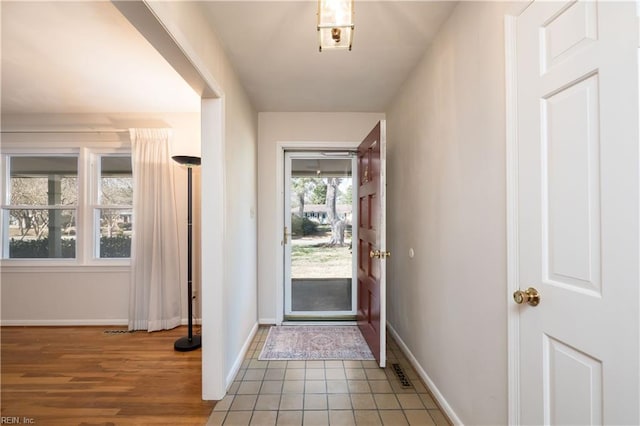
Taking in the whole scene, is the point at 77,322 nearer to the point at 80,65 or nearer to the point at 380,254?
the point at 80,65

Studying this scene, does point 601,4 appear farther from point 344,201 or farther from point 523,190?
point 344,201

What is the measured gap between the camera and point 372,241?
263 centimetres

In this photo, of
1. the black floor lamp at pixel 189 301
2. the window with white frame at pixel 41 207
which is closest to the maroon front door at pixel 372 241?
the black floor lamp at pixel 189 301

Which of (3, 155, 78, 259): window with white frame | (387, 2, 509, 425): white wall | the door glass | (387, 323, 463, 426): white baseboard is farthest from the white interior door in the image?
(3, 155, 78, 259): window with white frame

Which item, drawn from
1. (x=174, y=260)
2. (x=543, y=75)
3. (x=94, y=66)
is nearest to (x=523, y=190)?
(x=543, y=75)

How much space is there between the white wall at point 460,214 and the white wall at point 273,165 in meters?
1.03

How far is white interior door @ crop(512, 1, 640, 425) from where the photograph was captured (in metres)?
0.78

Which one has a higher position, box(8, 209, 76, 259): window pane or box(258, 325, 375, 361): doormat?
box(8, 209, 76, 259): window pane

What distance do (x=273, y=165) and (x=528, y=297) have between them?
2711 mm

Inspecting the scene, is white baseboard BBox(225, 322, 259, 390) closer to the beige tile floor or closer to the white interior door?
the beige tile floor

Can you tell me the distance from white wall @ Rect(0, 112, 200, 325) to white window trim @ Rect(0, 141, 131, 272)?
2 cm

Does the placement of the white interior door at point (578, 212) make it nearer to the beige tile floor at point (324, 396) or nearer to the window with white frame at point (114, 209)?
the beige tile floor at point (324, 396)

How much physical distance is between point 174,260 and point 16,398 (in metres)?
1.50

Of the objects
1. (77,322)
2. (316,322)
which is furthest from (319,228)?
(77,322)
